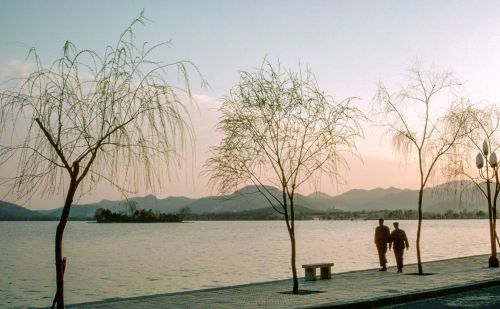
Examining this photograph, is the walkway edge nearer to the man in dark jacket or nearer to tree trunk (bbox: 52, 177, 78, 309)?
tree trunk (bbox: 52, 177, 78, 309)

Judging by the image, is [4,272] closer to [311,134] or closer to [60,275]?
[311,134]

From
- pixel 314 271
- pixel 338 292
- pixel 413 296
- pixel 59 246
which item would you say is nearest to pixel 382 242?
pixel 314 271

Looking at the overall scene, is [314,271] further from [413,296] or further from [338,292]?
[413,296]

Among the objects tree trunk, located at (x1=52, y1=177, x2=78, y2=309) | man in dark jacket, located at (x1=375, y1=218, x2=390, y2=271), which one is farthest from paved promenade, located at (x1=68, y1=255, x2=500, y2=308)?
tree trunk, located at (x1=52, y1=177, x2=78, y2=309)

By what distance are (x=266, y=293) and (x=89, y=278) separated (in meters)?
25.8

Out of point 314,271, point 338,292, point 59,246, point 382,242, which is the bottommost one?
point 338,292

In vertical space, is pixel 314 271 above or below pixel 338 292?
above

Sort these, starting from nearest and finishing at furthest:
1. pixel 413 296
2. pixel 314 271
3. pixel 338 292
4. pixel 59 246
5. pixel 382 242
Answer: pixel 59 246 → pixel 413 296 → pixel 338 292 → pixel 314 271 → pixel 382 242

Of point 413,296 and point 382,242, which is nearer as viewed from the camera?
point 413,296

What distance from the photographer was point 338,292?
15805 millimetres

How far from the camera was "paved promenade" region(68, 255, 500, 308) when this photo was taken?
45.2 ft

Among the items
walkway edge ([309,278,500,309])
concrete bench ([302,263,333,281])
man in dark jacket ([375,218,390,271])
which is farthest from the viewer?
man in dark jacket ([375,218,390,271])

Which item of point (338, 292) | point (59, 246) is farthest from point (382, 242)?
point (59, 246)

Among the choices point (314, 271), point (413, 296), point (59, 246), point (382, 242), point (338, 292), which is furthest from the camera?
point (382, 242)
